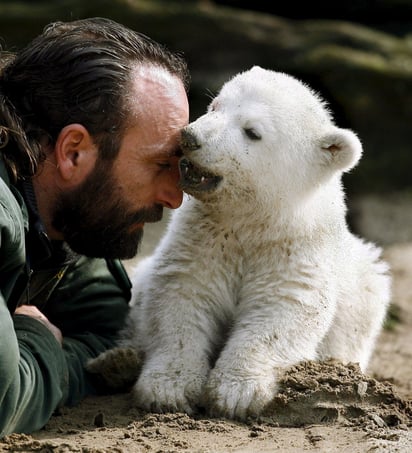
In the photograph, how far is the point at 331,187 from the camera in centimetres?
463

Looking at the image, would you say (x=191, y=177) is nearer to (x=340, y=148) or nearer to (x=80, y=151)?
(x=80, y=151)

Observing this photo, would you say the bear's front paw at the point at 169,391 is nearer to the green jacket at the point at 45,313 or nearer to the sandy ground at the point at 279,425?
the sandy ground at the point at 279,425

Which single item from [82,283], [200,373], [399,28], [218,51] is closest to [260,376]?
[200,373]

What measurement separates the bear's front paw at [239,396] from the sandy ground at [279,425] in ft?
0.16

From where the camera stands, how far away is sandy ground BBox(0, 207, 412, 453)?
353cm

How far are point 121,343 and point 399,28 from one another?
344 inches

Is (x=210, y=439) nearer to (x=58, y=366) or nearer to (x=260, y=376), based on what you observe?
(x=260, y=376)

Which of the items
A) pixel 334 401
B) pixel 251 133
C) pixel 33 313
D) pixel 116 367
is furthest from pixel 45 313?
pixel 334 401

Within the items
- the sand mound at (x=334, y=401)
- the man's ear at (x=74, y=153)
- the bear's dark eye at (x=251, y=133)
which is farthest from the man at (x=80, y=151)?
the sand mound at (x=334, y=401)

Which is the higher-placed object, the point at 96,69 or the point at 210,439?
the point at 96,69

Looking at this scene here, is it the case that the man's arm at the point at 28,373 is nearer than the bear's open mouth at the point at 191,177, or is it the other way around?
the man's arm at the point at 28,373

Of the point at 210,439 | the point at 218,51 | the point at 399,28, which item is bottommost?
the point at 210,439

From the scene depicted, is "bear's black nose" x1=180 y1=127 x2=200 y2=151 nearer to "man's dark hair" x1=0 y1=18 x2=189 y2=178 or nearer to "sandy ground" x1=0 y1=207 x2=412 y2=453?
"man's dark hair" x1=0 y1=18 x2=189 y2=178

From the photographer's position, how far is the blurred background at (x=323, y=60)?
1077cm
